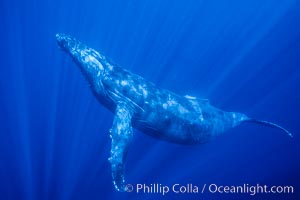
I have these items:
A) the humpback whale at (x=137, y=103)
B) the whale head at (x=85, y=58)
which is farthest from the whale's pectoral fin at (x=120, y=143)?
the whale head at (x=85, y=58)

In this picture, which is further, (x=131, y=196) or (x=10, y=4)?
(x=10, y=4)

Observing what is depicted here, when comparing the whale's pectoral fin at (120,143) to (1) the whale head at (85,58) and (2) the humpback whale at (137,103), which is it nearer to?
(2) the humpback whale at (137,103)

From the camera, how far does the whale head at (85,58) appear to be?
910 cm

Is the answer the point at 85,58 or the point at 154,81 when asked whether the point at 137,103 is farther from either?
the point at 154,81

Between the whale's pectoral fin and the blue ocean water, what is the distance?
19.1ft

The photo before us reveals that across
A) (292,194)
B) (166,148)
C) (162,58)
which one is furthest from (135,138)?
(292,194)

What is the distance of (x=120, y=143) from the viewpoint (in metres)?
7.82

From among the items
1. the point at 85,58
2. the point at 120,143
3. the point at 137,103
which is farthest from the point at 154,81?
the point at 120,143

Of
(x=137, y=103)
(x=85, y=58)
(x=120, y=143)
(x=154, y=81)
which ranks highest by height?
(x=154, y=81)

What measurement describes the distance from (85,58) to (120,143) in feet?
10.1

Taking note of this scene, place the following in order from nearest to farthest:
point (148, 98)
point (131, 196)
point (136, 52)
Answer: point (148, 98) < point (131, 196) < point (136, 52)

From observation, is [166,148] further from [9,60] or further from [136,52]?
[9,60]

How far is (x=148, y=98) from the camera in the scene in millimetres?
8797

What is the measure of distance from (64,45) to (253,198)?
472 inches
